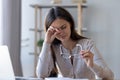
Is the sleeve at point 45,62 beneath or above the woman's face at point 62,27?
beneath

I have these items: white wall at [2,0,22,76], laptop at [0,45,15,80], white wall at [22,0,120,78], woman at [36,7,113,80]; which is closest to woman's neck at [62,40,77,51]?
woman at [36,7,113,80]

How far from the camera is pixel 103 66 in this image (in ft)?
4.26

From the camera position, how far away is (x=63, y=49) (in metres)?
1.53

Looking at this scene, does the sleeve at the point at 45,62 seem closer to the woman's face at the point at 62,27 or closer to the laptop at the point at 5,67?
the woman's face at the point at 62,27

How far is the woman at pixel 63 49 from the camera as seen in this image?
56.7 inches

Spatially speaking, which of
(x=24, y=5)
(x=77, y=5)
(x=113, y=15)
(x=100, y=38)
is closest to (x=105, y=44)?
(x=100, y=38)

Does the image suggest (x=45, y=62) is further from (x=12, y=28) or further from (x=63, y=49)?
(x=12, y=28)

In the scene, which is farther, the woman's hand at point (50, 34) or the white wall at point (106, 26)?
the white wall at point (106, 26)

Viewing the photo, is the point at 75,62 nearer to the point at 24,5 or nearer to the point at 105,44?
the point at 105,44

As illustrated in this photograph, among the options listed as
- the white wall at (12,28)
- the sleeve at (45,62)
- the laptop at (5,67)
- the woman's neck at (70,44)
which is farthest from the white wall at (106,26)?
the laptop at (5,67)

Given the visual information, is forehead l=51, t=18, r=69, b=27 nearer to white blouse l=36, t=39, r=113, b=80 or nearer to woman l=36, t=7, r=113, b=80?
woman l=36, t=7, r=113, b=80

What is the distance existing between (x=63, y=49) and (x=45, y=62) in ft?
0.48

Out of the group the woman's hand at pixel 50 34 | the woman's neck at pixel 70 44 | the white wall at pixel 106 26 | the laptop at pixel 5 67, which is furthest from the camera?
the white wall at pixel 106 26

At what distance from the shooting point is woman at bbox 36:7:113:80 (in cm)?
144
